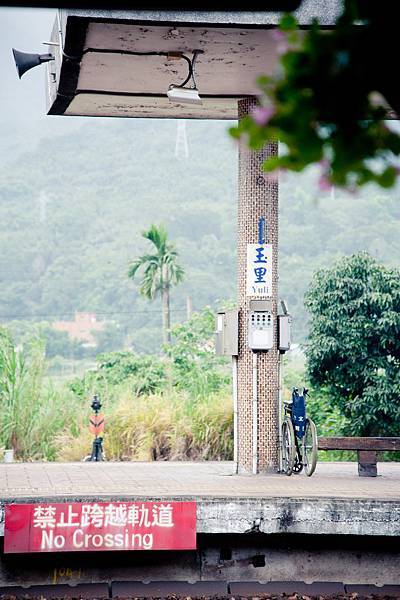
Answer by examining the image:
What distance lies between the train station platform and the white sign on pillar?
7.38 ft

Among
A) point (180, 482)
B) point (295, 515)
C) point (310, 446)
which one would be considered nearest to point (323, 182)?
point (295, 515)

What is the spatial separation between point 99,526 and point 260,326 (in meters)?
4.08

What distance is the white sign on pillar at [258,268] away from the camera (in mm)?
12797

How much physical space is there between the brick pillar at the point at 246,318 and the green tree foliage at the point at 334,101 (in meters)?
10.3

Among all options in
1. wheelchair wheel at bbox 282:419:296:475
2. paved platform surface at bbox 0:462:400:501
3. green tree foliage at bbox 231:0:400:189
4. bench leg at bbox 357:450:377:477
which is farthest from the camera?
bench leg at bbox 357:450:377:477

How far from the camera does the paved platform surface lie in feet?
32.6

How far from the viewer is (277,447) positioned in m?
13.0

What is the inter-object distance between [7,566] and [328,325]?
1172cm

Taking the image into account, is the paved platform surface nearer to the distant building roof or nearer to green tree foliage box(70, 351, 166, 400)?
green tree foliage box(70, 351, 166, 400)

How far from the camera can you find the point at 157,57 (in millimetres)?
11695

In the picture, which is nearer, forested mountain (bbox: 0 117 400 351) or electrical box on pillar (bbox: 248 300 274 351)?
electrical box on pillar (bbox: 248 300 274 351)

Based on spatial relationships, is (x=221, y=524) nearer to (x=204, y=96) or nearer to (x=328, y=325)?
(x=204, y=96)

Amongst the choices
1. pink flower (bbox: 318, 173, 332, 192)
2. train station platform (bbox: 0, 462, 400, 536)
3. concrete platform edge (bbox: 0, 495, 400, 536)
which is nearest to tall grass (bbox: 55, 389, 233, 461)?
train station platform (bbox: 0, 462, 400, 536)

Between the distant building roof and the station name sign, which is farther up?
the distant building roof
